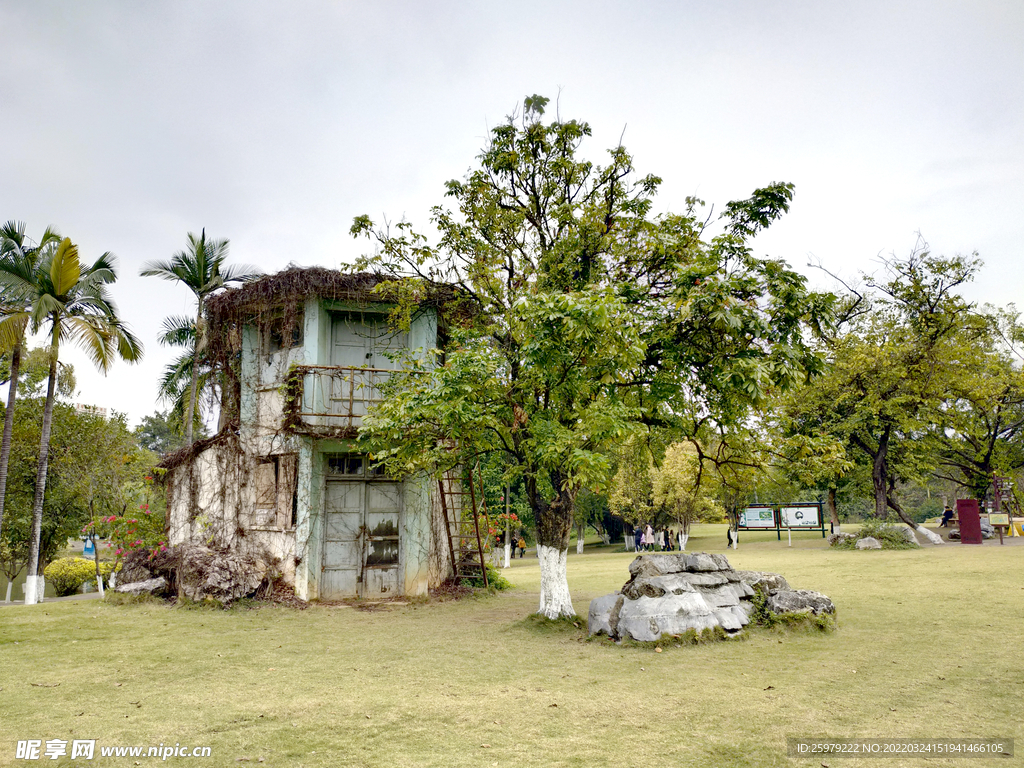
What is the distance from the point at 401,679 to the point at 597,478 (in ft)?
11.9

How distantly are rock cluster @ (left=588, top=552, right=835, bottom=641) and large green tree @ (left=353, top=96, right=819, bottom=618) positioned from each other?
61.0 inches

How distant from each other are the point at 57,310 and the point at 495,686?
1561 cm

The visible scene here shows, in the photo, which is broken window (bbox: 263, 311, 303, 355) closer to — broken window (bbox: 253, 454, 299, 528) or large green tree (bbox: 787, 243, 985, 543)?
broken window (bbox: 253, 454, 299, 528)

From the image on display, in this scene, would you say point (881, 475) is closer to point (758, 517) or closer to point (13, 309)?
point (758, 517)

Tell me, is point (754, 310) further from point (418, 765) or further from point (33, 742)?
point (33, 742)

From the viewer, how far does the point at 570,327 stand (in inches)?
342

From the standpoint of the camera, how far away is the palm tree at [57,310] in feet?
53.6

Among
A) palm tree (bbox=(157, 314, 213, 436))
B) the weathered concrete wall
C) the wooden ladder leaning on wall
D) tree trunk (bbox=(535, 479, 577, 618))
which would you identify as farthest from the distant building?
tree trunk (bbox=(535, 479, 577, 618))

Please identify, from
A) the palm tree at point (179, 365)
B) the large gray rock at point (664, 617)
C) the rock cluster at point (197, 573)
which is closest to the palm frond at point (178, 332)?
the palm tree at point (179, 365)

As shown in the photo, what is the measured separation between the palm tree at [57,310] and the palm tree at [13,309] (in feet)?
0.48

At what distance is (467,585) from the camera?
16.1 m

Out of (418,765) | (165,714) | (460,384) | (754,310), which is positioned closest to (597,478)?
(460,384)

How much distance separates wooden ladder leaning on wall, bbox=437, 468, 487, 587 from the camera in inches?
621

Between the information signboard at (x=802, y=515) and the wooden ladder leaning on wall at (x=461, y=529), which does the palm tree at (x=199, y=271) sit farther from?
the information signboard at (x=802, y=515)
